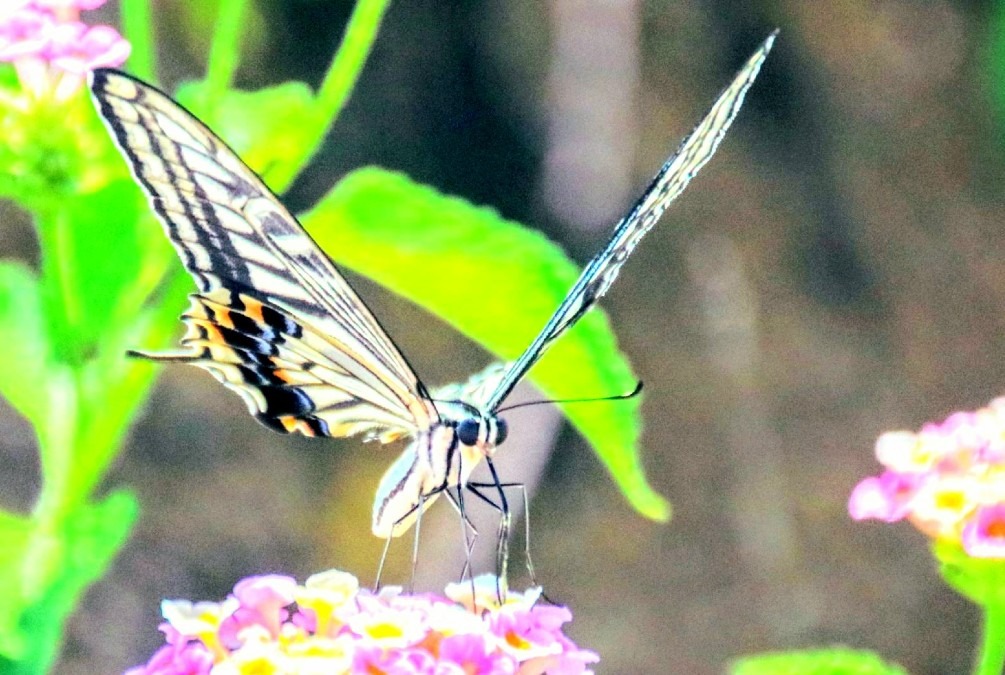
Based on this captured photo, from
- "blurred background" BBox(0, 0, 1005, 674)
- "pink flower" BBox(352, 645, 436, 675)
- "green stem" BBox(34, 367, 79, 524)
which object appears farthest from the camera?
"blurred background" BBox(0, 0, 1005, 674)

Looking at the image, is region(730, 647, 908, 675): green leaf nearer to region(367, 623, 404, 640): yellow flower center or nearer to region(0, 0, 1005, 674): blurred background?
region(367, 623, 404, 640): yellow flower center

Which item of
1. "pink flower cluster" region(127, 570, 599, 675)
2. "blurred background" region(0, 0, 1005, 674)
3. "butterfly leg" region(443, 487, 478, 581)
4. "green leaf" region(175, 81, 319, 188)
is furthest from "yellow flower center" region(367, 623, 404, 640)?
"blurred background" region(0, 0, 1005, 674)

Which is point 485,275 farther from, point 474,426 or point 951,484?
point 951,484

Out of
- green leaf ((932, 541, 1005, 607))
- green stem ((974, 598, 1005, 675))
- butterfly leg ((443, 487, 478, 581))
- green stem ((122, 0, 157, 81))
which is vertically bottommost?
green stem ((974, 598, 1005, 675))

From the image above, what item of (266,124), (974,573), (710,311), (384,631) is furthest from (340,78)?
(710,311)

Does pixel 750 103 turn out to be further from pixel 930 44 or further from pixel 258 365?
pixel 258 365

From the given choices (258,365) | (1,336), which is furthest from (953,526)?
(1,336)

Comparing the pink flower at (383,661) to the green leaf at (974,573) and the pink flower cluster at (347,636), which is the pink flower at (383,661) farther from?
the green leaf at (974,573)
